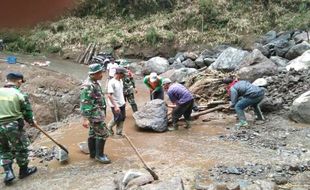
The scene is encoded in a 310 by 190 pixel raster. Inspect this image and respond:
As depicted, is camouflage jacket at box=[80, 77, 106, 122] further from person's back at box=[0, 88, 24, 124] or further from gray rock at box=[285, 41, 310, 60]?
gray rock at box=[285, 41, 310, 60]

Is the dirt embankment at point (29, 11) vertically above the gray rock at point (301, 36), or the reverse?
the dirt embankment at point (29, 11)

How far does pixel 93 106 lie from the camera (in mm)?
7461

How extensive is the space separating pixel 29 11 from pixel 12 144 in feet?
69.7

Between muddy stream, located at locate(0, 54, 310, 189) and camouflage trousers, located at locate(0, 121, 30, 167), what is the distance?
1.30ft

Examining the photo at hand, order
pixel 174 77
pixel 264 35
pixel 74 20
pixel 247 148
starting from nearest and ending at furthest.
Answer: pixel 247 148
pixel 174 77
pixel 264 35
pixel 74 20

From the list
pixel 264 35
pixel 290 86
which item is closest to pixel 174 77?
pixel 290 86

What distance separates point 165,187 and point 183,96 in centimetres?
399

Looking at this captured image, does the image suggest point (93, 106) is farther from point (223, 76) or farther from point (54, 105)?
point (223, 76)

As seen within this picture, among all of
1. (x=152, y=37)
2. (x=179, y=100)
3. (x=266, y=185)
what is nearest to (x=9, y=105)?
(x=179, y=100)

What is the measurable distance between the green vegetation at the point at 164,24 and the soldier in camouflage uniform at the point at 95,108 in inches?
510

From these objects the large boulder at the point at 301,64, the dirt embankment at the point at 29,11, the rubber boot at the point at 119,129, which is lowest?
the rubber boot at the point at 119,129

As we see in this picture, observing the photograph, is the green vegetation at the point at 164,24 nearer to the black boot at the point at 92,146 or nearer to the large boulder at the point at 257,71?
the large boulder at the point at 257,71

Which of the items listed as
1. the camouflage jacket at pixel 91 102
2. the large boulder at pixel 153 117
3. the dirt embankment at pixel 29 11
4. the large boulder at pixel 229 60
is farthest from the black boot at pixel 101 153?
the dirt embankment at pixel 29 11

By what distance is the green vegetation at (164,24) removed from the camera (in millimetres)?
20609
